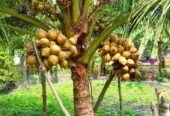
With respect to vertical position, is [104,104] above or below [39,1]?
below

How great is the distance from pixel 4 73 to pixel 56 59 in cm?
1767

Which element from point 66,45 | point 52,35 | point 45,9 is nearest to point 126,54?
point 66,45

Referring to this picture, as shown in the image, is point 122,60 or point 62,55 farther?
point 122,60

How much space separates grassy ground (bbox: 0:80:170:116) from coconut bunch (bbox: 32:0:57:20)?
9115mm

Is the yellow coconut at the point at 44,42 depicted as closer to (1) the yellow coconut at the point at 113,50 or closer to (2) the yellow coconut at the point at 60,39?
(2) the yellow coconut at the point at 60,39

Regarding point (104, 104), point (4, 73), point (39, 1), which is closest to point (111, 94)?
point (104, 104)

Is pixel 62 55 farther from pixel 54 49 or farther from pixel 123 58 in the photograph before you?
pixel 123 58

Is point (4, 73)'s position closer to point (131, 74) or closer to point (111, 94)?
point (111, 94)

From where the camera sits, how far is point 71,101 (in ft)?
54.7

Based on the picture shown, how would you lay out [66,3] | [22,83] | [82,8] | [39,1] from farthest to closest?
[22,83]
[39,1]
[82,8]
[66,3]

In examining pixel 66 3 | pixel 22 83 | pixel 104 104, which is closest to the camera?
pixel 66 3

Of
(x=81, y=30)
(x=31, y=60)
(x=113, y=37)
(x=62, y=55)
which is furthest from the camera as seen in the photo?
(x=81, y=30)

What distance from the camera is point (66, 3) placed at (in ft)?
10.5

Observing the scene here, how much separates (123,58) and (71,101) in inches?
545
